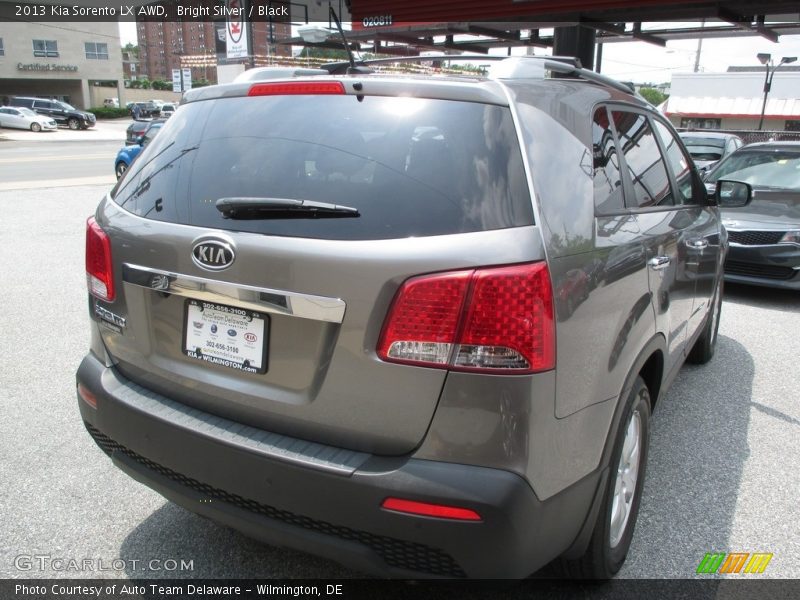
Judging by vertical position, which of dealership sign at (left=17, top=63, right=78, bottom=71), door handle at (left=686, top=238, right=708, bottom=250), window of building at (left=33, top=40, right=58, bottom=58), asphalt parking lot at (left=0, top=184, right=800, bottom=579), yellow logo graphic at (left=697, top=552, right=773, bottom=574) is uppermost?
window of building at (left=33, top=40, right=58, bottom=58)

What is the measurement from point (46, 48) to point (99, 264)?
73.2m

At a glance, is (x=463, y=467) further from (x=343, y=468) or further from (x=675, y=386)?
(x=675, y=386)

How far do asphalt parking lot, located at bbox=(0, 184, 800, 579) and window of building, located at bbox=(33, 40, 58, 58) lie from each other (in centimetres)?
6950

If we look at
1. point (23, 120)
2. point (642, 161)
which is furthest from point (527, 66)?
point (23, 120)

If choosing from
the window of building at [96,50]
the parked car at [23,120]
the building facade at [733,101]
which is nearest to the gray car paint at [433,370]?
the parked car at [23,120]

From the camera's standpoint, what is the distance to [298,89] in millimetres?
2211

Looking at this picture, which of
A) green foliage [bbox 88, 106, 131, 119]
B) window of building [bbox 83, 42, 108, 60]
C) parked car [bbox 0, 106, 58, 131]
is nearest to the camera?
parked car [bbox 0, 106, 58, 131]

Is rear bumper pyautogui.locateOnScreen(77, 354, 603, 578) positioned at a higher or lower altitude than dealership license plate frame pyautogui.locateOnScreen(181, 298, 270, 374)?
lower

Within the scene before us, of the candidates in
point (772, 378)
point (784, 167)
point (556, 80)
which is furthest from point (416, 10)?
point (556, 80)

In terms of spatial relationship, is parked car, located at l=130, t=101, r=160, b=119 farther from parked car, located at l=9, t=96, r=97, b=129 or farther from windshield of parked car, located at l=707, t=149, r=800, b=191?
windshield of parked car, located at l=707, t=149, r=800, b=191

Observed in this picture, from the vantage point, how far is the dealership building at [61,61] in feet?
201

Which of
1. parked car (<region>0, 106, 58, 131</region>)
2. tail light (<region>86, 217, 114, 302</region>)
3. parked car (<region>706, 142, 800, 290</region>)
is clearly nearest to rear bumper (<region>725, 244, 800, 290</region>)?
parked car (<region>706, 142, 800, 290</region>)

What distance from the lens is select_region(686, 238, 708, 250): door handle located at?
3285mm

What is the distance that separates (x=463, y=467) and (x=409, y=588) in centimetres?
97
